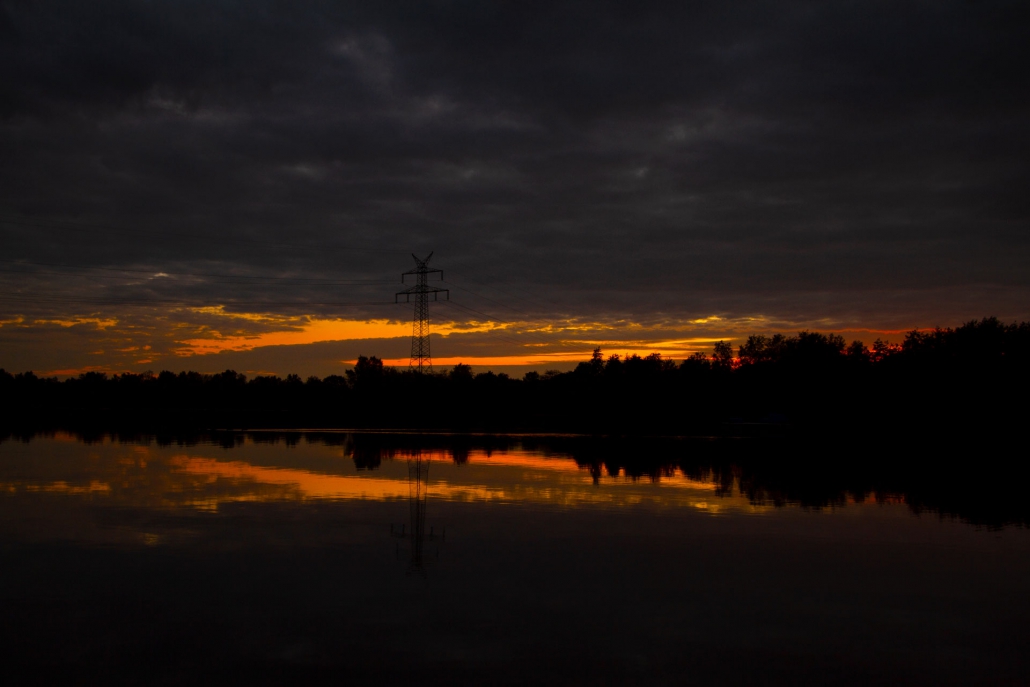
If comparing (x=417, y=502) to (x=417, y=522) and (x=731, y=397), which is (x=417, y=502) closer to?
(x=417, y=522)

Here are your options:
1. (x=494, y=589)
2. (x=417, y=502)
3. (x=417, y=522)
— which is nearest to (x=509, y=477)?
(x=417, y=502)

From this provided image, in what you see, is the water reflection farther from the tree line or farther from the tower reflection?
the tree line

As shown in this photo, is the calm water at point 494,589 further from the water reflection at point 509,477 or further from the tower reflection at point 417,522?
the water reflection at point 509,477

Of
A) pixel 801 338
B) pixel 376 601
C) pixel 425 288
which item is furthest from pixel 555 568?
pixel 801 338

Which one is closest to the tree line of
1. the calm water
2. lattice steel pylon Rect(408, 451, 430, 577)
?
lattice steel pylon Rect(408, 451, 430, 577)

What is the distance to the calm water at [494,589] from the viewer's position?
41.8 feet

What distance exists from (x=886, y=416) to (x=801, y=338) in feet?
179

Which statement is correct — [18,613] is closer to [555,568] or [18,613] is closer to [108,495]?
[555,568]

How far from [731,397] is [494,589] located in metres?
133

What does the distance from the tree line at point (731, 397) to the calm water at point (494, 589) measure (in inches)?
2617

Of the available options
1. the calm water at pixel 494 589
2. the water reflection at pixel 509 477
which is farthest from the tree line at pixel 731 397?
the calm water at pixel 494 589

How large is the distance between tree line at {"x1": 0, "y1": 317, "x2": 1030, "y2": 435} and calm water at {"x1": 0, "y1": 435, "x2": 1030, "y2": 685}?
66.5 meters

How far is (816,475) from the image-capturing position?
1753 inches

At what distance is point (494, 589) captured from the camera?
1719cm
